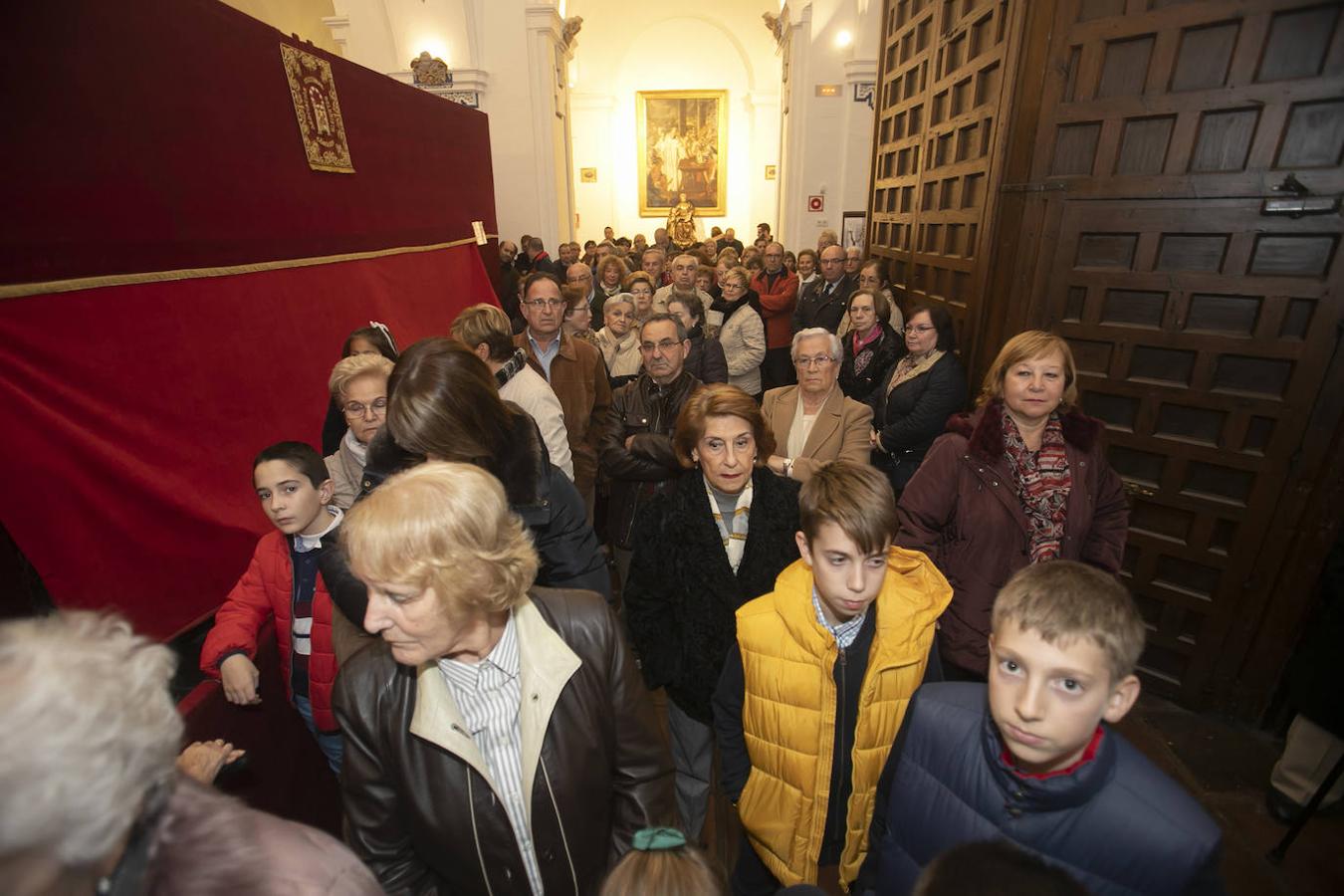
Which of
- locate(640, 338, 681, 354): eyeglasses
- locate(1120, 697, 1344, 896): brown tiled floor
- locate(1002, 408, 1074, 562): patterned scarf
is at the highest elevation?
locate(640, 338, 681, 354): eyeglasses

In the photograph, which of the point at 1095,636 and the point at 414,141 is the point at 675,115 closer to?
the point at 414,141

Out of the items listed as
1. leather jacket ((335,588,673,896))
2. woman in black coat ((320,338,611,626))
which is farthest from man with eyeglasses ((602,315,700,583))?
leather jacket ((335,588,673,896))

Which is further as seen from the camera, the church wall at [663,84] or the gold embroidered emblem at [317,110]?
the church wall at [663,84]

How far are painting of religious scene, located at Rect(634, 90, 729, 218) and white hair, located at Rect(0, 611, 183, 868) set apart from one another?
60.1 feet

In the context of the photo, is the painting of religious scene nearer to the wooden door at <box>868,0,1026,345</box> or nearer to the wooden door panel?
the wooden door at <box>868,0,1026,345</box>

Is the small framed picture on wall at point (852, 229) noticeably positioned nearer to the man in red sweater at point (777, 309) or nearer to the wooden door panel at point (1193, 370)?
the man in red sweater at point (777, 309)

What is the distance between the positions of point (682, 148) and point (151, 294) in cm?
1669

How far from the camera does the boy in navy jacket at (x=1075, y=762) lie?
46.8 inches

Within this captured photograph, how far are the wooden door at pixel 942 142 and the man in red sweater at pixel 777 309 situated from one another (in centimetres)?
97

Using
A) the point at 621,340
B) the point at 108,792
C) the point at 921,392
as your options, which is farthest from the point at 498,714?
the point at 621,340

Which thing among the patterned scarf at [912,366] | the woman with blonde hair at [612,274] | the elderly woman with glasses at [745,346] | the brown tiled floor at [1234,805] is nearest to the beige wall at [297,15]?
the woman with blonde hair at [612,274]

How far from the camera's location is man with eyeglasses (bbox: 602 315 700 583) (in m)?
3.04

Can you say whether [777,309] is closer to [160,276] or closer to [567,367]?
[567,367]

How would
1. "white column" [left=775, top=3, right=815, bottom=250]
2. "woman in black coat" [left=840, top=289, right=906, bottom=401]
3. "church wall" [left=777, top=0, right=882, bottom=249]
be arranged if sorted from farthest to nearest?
"white column" [left=775, top=3, right=815, bottom=250] → "church wall" [left=777, top=0, right=882, bottom=249] → "woman in black coat" [left=840, top=289, right=906, bottom=401]
